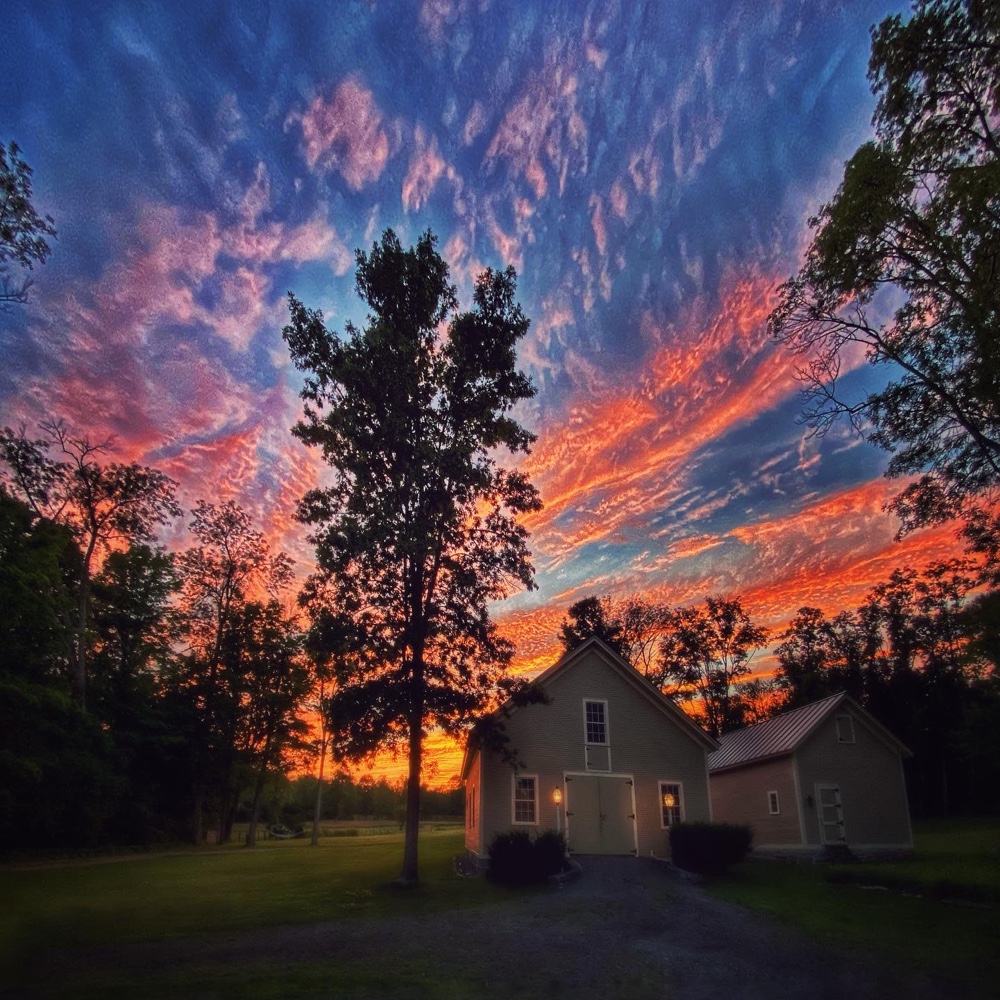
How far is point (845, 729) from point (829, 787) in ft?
8.40

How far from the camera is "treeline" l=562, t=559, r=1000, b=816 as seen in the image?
157 feet

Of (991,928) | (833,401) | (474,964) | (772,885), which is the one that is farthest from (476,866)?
(833,401)

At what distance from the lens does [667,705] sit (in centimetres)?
2528

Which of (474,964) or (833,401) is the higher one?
(833,401)

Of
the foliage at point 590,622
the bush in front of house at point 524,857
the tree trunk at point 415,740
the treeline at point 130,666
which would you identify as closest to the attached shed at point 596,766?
the tree trunk at point 415,740

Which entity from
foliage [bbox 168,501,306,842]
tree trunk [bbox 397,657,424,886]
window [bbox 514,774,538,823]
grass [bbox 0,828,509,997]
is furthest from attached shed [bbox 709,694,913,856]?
foliage [bbox 168,501,306,842]

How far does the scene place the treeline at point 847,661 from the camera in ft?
157

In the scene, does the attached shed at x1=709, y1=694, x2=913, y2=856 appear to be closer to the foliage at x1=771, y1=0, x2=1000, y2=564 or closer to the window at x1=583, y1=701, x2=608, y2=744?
the window at x1=583, y1=701, x2=608, y2=744

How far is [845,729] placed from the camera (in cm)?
2722

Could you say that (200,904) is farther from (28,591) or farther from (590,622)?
(590,622)

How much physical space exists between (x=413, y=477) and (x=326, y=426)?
3.43 m

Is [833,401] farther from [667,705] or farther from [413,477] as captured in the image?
[667,705]

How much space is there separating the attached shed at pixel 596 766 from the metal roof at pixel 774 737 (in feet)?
14.2

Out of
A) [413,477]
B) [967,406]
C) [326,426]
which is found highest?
[326,426]
